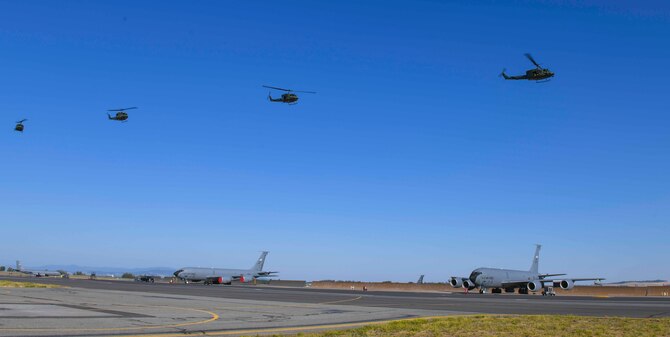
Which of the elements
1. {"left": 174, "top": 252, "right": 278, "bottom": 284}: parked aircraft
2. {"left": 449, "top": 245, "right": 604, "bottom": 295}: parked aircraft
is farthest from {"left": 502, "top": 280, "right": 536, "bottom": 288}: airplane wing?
{"left": 174, "top": 252, "right": 278, "bottom": 284}: parked aircraft

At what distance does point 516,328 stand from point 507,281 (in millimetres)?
61364

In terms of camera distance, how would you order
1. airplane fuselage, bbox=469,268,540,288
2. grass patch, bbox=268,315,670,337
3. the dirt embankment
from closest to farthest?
grass patch, bbox=268,315,670,337 → airplane fuselage, bbox=469,268,540,288 → the dirt embankment

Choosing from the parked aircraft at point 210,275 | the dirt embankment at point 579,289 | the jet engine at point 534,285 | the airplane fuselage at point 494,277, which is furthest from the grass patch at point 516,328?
the parked aircraft at point 210,275

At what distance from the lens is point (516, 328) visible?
59.8 feet

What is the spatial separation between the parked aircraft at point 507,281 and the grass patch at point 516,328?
175 feet

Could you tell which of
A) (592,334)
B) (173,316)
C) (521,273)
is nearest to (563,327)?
(592,334)

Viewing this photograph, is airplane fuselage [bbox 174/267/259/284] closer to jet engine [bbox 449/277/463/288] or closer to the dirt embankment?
the dirt embankment

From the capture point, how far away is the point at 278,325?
19812 millimetres

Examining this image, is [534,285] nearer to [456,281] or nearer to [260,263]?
[456,281]

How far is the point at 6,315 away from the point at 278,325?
8792 millimetres

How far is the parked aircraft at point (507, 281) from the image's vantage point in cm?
7375

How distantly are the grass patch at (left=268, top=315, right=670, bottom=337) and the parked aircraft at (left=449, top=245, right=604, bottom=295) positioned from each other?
53232 millimetres

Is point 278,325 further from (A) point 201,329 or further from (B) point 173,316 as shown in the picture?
(B) point 173,316

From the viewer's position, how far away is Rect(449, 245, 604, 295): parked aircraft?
73.8 meters
